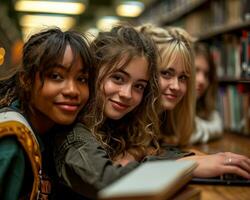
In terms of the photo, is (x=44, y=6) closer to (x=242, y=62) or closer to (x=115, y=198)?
(x=242, y=62)

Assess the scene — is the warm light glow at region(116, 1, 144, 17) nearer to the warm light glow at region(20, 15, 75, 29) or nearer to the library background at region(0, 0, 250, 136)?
the warm light glow at region(20, 15, 75, 29)

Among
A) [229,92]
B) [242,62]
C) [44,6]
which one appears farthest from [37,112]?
[44,6]

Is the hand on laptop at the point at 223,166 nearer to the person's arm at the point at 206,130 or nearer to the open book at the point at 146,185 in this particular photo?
the open book at the point at 146,185

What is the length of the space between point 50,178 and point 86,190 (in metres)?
0.26

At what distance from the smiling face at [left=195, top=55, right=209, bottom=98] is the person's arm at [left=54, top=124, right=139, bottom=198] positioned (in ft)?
4.54

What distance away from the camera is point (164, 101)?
1792mm

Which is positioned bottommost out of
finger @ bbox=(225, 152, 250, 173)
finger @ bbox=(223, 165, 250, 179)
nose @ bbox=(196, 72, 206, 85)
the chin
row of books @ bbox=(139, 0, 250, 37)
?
finger @ bbox=(223, 165, 250, 179)

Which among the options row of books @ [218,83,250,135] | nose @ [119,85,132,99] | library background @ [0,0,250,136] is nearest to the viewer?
nose @ [119,85,132,99]

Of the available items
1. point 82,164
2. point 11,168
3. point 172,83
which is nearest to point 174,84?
point 172,83

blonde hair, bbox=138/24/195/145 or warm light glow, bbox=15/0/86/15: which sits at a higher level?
warm light glow, bbox=15/0/86/15

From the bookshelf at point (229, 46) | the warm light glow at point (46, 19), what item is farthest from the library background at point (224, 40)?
the warm light glow at point (46, 19)

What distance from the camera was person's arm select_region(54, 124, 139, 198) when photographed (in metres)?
0.95

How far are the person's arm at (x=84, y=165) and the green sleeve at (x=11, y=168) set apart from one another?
0.13m

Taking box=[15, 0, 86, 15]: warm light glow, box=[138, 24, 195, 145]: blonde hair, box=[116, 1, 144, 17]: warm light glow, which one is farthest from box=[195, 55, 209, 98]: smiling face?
box=[15, 0, 86, 15]: warm light glow
